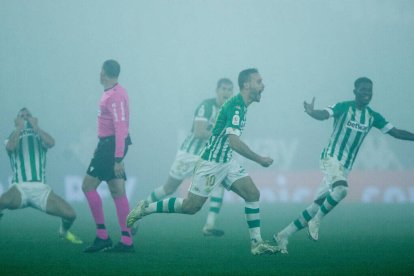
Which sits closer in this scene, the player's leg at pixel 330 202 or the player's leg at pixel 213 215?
the player's leg at pixel 330 202

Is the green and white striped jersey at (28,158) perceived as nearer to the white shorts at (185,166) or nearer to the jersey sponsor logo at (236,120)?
the white shorts at (185,166)

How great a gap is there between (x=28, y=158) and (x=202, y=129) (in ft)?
8.41

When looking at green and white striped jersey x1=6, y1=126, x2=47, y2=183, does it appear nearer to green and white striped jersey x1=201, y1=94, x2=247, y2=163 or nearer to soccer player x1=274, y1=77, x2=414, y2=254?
green and white striped jersey x1=201, y1=94, x2=247, y2=163

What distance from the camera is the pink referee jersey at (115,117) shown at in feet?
25.9

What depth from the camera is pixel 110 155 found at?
8062 mm

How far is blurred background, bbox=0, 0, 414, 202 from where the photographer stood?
20.5 meters

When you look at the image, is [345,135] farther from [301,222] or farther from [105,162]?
[105,162]

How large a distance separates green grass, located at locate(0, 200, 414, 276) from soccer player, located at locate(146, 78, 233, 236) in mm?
374

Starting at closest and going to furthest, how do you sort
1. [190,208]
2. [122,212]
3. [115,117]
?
1. [190,208]
2. [115,117]
3. [122,212]

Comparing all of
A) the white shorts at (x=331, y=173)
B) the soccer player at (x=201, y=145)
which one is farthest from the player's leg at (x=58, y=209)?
the white shorts at (x=331, y=173)

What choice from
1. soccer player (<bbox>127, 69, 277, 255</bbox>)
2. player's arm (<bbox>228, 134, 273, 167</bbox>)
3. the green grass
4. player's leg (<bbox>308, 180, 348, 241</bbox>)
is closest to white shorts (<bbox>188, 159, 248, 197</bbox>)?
soccer player (<bbox>127, 69, 277, 255</bbox>)

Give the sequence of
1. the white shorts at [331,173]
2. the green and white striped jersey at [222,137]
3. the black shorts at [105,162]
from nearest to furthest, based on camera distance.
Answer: the green and white striped jersey at [222,137] → the black shorts at [105,162] → the white shorts at [331,173]

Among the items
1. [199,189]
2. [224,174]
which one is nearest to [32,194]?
[199,189]

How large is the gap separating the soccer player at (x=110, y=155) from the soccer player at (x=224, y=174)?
1.11 feet
